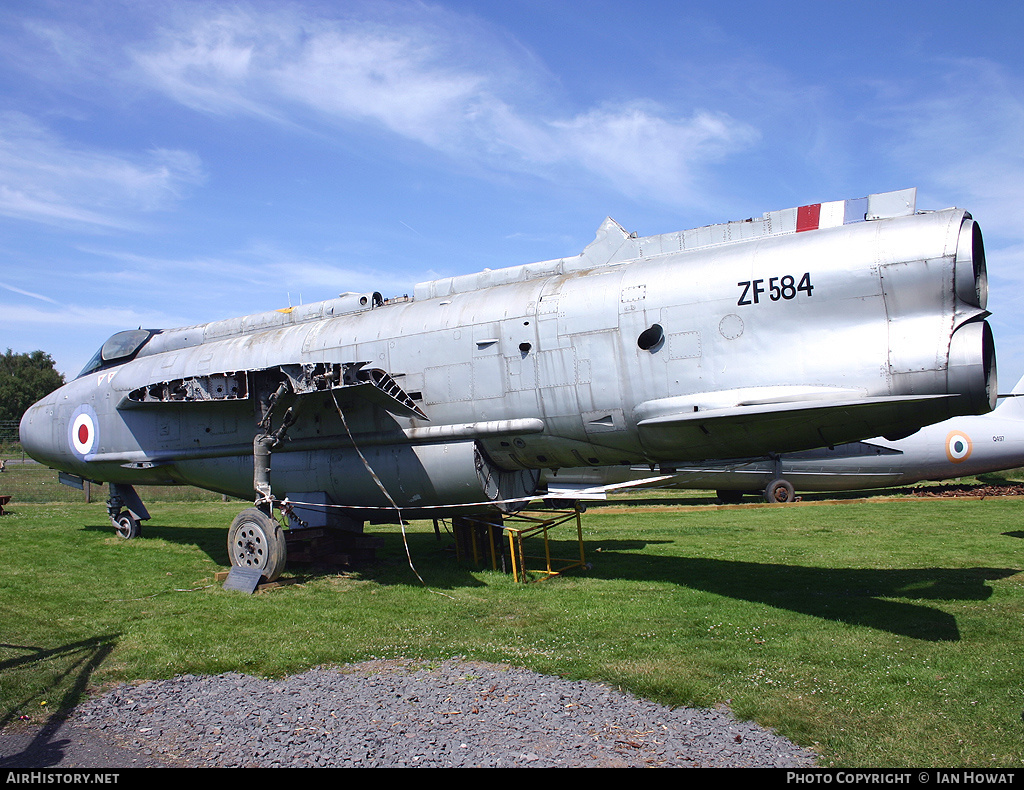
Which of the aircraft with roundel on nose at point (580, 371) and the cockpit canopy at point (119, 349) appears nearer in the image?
the aircraft with roundel on nose at point (580, 371)

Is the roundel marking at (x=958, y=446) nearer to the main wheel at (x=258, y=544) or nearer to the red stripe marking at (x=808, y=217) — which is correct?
the red stripe marking at (x=808, y=217)

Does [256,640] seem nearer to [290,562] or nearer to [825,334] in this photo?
[290,562]

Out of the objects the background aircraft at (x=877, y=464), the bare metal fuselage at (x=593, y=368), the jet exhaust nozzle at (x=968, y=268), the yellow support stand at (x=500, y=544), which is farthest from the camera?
the background aircraft at (x=877, y=464)

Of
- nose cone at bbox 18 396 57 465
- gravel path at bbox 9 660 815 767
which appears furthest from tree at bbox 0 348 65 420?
gravel path at bbox 9 660 815 767

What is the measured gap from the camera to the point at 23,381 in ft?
257

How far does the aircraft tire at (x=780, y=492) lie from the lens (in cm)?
2459

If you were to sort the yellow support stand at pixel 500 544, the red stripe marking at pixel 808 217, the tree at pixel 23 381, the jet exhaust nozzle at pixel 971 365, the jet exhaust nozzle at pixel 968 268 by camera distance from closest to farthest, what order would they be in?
the jet exhaust nozzle at pixel 971 365, the jet exhaust nozzle at pixel 968 268, the red stripe marking at pixel 808 217, the yellow support stand at pixel 500 544, the tree at pixel 23 381

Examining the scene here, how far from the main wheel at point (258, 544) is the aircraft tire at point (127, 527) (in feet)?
23.1

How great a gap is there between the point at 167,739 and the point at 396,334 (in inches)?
291

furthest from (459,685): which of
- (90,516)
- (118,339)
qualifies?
(90,516)

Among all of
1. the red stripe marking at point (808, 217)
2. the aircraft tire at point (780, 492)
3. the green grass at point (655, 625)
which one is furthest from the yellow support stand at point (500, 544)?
the aircraft tire at point (780, 492)

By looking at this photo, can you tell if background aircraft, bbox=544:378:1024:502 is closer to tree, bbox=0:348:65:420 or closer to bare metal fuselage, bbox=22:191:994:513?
bare metal fuselage, bbox=22:191:994:513

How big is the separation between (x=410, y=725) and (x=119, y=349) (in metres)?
13.7

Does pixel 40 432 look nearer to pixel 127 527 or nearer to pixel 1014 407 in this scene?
pixel 127 527
